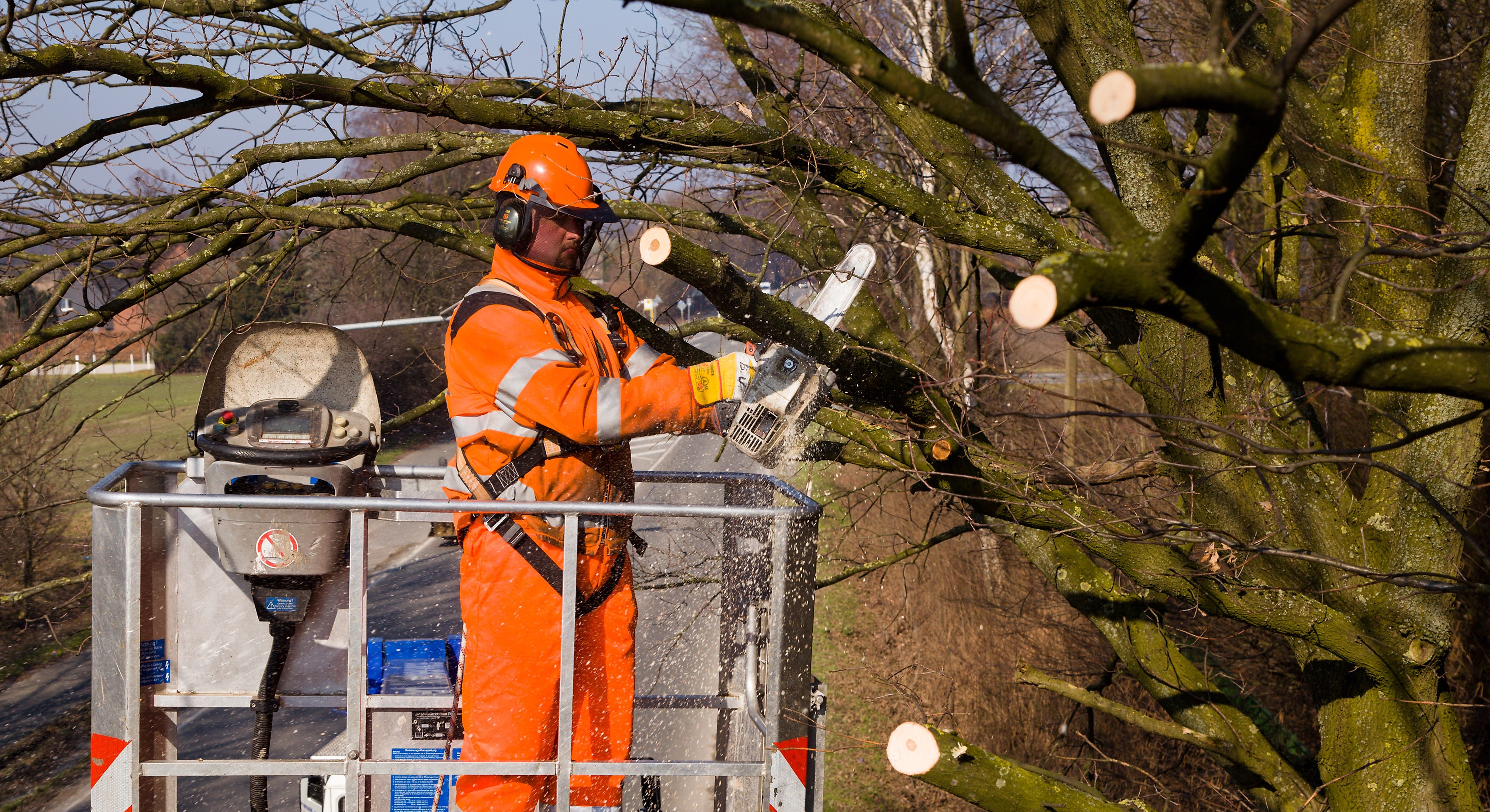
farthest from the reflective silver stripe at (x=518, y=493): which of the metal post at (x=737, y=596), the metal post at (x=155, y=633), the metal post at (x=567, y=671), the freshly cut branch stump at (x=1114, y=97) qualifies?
the freshly cut branch stump at (x=1114, y=97)

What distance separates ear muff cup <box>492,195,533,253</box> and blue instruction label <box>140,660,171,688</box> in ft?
5.35

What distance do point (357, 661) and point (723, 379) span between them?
1262 millimetres

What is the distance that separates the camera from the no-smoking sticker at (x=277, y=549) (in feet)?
9.89

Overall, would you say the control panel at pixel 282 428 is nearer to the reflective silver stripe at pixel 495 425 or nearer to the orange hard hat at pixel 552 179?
the reflective silver stripe at pixel 495 425

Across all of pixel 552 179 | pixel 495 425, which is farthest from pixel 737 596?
pixel 552 179

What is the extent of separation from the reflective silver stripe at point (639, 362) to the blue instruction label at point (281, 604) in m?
1.30

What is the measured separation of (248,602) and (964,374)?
2430mm

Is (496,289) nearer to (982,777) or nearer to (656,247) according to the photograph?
(656,247)

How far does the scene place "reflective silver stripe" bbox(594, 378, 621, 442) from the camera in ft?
9.30

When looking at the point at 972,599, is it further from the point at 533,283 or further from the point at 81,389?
the point at 81,389

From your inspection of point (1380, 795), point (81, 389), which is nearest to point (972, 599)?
point (1380, 795)

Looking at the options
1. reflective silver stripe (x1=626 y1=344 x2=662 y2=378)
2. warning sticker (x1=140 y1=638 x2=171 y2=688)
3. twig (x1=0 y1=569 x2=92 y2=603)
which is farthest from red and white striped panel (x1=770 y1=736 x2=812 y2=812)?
twig (x1=0 y1=569 x2=92 y2=603)

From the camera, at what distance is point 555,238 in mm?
3115

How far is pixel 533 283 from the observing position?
10.4ft
